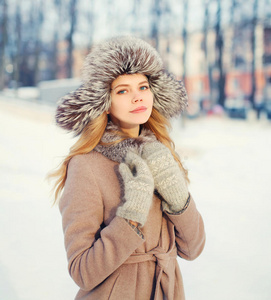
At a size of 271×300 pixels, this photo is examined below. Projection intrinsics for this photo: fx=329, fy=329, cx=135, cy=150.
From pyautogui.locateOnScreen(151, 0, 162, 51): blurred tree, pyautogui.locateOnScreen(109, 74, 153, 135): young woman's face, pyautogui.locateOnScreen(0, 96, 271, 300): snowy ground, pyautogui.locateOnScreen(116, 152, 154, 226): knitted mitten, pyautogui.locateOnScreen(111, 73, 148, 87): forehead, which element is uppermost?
pyautogui.locateOnScreen(151, 0, 162, 51): blurred tree

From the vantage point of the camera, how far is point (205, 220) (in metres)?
4.85

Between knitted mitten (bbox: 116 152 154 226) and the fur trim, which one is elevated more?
the fur trim

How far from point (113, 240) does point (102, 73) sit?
2.71 feet

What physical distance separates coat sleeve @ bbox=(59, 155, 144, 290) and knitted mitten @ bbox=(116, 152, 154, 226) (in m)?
0.05

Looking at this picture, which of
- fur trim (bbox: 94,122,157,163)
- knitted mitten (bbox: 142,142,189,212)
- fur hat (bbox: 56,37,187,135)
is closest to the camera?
knitted mitten (bbox: 142,142,189,212)

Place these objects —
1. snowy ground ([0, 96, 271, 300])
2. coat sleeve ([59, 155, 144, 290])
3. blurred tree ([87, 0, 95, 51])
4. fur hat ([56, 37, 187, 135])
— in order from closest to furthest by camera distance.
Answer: coat sleeve ([59, 155, 144, 290]), fur hat ([56, 37, 187, 135]), snowy ground ([0, 96, 271, 300]), blurred tree ([87, 0, 95, 51])

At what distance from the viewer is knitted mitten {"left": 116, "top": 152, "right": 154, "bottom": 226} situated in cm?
134

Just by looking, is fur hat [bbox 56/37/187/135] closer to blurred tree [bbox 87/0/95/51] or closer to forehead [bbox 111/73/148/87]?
forehead [bbox 111/73/148/87]

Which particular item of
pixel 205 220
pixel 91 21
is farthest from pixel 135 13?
pixel 205 220

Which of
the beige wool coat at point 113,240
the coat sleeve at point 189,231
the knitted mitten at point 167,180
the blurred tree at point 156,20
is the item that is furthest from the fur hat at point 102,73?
the blurred tree at point 156,20

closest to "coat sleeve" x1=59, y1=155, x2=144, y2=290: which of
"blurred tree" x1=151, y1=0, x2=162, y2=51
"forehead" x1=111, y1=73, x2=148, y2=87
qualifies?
"forehead" x1=111, y1=73, x2=148, y2=87

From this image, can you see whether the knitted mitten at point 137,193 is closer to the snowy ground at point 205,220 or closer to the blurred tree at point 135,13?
the snowy ground at point 205,220

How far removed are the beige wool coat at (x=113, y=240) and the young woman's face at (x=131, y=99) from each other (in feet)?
0.82

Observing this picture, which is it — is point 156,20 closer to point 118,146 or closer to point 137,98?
point 137,98
